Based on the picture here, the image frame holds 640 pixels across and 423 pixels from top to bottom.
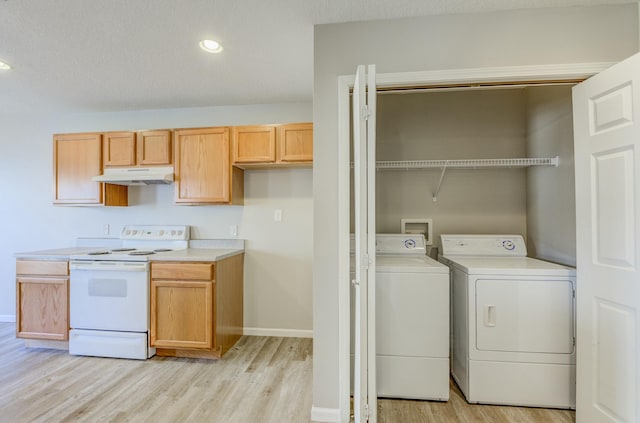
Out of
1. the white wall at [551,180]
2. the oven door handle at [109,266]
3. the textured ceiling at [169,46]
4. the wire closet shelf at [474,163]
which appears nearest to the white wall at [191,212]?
the textured ceiling at [169,46]

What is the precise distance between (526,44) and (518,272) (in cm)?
Result: 135

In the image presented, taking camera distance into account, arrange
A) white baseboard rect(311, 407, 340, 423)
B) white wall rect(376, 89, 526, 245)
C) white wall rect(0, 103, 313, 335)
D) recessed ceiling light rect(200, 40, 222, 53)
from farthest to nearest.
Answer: white wall rect(0, 103, 313, 335)
white wall rect(376, 89, 526, 245)
recessed ceiling light rect(200, 40, 222, 53)
white baseboard rect(311, 407, 340, 423)

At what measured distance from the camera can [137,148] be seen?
305cm

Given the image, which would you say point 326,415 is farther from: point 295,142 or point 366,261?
point 295,142

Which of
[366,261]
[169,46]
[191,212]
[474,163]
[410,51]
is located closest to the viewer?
[366,261]

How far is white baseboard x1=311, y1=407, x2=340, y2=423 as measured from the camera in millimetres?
1786

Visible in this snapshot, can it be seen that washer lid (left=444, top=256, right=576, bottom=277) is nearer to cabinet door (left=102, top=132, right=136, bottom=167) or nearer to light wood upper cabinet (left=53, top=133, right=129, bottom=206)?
cabinet door (left=102, top=132, right=136, bottom=167)

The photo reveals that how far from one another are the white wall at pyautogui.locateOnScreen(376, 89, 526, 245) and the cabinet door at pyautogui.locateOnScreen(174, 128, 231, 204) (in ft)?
4.77

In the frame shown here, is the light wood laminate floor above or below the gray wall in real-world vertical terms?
below

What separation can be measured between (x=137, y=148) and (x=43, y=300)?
63.8 inches

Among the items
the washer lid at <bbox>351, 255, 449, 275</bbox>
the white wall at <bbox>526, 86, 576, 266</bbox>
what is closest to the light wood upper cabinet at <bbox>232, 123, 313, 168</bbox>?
the washer lid at <bbox>351, 255, 449, 275</bbox>

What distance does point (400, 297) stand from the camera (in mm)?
2000

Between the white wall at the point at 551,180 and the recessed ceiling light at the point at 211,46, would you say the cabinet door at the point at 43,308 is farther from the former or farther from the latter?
the white wall at the point at 551,180

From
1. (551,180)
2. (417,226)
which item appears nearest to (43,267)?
(417,226)
